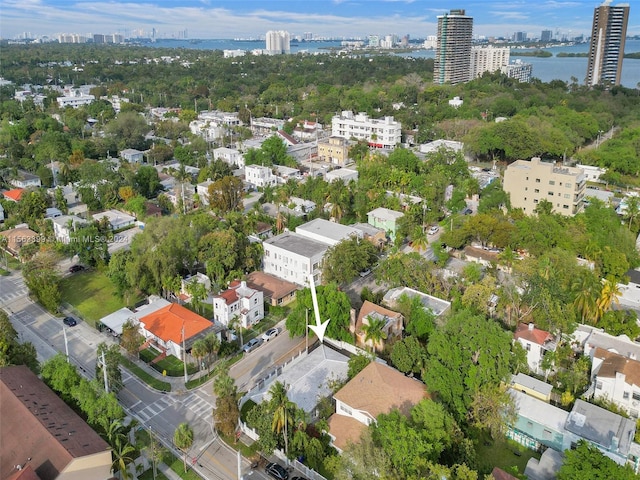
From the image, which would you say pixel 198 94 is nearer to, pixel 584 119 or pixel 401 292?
pixel 584 119

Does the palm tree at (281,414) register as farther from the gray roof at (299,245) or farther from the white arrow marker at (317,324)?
the gray roof at (299,245)

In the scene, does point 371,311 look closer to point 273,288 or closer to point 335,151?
point 273,288

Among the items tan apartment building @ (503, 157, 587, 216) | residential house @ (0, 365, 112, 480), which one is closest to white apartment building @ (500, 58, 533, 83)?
tan apartment building @ (503, 157, 587, 216)

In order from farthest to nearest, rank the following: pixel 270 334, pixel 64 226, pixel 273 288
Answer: pixel 64 226 → pixel 273 288 → pixel 270 334

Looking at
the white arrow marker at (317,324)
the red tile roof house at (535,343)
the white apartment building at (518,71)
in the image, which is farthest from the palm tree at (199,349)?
the white apartment building at (518,71)

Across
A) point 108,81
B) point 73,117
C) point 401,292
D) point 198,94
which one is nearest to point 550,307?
point 401,292

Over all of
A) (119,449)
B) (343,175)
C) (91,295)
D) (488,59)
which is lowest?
(91,295)

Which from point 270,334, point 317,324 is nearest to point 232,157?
point 270,334
